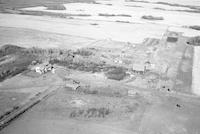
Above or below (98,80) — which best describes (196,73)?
above

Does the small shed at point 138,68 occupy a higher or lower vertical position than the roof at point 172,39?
lower

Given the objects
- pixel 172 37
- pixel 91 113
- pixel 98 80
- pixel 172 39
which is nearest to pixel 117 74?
pixel 98 80

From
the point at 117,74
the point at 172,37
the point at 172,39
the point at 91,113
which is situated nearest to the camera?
the point at 91,113

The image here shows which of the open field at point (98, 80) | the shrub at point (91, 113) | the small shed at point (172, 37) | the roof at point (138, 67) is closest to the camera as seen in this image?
the open field at point (98, 80)

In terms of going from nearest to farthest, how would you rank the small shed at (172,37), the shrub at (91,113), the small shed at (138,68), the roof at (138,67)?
the shrub at (91,113)
the small shed at (138,68)
the roof at (138,67)
the small shed at (172,37)

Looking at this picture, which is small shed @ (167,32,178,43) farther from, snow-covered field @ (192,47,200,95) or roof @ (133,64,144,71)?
roof @ (133,64,144,71)

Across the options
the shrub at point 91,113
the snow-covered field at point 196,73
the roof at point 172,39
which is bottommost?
the shrub at point 91,113

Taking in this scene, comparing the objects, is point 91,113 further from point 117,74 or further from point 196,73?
point 196,73

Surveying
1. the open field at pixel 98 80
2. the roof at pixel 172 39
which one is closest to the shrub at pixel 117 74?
the open field at pixel 98 80

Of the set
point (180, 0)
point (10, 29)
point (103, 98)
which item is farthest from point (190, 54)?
point (180, 0)

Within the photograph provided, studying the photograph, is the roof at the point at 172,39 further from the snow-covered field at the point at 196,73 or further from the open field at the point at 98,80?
the snow-covered field at the point at 196,73

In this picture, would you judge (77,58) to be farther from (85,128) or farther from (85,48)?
(85,128)
